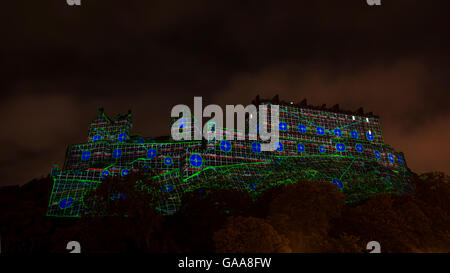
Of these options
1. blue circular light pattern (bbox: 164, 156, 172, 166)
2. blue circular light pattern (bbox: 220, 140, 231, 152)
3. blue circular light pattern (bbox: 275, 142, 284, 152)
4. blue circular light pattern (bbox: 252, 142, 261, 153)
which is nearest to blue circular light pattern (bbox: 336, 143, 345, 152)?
blue circular light pattern (bbox: 275, 142, 284, 152)

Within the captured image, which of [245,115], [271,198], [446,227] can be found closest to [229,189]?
[271,198]

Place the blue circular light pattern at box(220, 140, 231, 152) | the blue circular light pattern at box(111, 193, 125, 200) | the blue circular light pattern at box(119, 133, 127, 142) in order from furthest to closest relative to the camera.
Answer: the blue circular light pattern at box(119, 133, 127, 142)
the blue circular light pattern at box(220, 140, 231, 152)
the blue circular light pattern at box(111, 193, 125, 200)

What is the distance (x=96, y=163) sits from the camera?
115250 mm

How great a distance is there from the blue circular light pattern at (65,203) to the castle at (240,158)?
265mm

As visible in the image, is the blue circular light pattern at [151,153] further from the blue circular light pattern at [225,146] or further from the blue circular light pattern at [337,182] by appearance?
the blue circular light pattern at [337,182]

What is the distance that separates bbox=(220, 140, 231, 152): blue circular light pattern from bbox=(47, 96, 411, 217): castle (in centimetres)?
37

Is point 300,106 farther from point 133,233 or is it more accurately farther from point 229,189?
point 133,233

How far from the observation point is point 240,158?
114 m

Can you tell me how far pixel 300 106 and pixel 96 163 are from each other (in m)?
81.8

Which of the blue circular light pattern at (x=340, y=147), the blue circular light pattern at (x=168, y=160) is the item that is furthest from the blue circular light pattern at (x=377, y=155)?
the blue circular light pattern at (x=168, y=160)

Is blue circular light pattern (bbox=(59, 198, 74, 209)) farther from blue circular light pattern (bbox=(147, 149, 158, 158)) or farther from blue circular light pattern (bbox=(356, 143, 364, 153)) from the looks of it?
blue circular light pattern (bbox=(356, 143, 364, 153))

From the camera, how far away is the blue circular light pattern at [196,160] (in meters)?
103

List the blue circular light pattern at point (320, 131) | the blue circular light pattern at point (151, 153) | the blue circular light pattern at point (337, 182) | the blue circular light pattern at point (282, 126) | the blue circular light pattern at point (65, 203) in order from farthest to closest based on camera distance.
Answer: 1. the blue circular light pattern at point (320, 131)
2. the blue circular light pattern at point (282, 126)
3. the blue circular light pattern at point (151, 153)
4. the blue circular light pattern at point (337, 182)
5. the blue circular light pattern at point (65, 203)

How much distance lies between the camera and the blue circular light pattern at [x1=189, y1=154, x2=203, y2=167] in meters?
103
